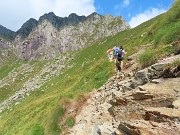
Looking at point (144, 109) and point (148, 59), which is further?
point (148, 59)

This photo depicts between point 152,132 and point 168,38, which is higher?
point 168,38

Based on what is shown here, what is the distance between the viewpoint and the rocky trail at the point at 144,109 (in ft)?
40.3

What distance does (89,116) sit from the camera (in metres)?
20.5

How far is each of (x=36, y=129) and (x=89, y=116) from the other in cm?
896

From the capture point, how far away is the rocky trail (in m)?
12.3

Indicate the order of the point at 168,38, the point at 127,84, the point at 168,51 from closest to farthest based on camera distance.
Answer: the point at 127,84
the point at 168,51
the point at 168,38

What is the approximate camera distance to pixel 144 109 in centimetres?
1424

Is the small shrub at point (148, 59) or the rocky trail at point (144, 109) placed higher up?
the small shrub at point (148, 59)

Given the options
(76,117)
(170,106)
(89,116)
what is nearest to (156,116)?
(170,106)

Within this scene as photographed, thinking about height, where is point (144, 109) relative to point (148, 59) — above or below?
below

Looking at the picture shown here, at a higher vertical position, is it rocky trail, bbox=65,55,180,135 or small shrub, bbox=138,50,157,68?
small shrub, bbox=138,50,157,68

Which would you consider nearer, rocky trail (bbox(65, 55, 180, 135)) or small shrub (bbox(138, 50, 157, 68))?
rocky trail (bbox(65, 55, 180, 135))

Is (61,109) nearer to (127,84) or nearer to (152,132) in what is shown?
(127,84)

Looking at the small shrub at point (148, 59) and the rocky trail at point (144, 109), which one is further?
the small shrub at point (148, 59)
